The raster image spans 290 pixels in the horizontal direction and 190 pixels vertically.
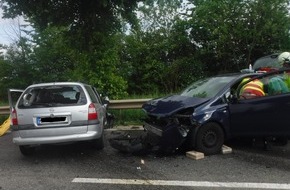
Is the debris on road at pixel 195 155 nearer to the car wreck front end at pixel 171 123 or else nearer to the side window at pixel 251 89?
the car wreck front end at pixel 171 123

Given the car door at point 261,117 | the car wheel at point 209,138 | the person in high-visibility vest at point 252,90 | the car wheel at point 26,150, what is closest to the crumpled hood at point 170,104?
the car wheel at point 209,138

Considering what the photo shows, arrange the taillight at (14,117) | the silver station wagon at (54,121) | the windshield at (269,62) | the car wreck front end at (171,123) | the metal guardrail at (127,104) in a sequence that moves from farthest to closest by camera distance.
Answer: the metal guardrail at (127,104), the windshield at (269,62), the taillight at (14,117), the silver station wagon at (54,121), the car wreck front end at (171,123)

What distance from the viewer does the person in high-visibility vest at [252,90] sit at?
728 centimetres

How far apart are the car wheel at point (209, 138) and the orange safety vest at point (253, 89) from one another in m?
0.88


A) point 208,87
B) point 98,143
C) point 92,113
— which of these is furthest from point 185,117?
point 98,143

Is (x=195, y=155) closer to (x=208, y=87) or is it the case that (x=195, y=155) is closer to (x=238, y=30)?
(x=208, y=87)

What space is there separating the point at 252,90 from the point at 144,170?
2.63 m

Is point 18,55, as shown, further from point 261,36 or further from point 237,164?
point 237,164

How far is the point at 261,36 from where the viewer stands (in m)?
17.4

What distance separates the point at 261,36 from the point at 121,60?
6462 millimetres

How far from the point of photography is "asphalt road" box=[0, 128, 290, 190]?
552 centimetres

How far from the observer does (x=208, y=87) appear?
7.69 m

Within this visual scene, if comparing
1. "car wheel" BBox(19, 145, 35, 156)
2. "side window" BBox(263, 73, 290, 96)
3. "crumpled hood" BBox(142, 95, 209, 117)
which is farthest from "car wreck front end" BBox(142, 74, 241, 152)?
"car wheel" BBox(19, 145, 35, 156)

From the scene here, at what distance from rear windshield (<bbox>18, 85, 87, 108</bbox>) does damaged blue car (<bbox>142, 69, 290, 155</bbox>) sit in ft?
4.56
